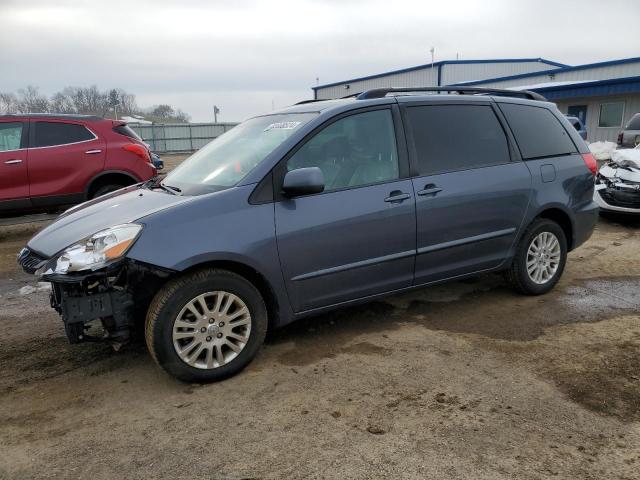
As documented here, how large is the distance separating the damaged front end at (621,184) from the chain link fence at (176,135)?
28.5 m

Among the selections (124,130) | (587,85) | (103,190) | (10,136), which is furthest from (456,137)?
(587,85)

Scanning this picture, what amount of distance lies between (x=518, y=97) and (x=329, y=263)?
2.75 meters

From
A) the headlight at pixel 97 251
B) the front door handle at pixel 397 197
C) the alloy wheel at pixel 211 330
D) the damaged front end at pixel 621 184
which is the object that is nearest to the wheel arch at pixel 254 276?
the alloy wheel at pixel 211 330

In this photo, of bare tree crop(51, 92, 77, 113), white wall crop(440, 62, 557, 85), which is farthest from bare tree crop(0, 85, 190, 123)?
white wall crop(440, 62, 557, 85)

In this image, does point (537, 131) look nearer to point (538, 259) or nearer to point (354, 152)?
point (538, 259)

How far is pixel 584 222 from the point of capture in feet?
16.1

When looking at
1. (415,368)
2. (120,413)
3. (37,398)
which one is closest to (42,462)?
(120,413)

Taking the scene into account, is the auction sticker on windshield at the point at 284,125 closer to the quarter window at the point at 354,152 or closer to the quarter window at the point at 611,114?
the quarter window at the point at 354,152

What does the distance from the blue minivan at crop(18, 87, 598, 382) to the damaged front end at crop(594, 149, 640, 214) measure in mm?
3668

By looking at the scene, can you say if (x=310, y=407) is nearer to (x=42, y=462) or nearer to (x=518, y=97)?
(x=42, y=462)

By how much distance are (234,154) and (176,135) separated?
3261 cm

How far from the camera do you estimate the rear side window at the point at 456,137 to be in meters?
3.98

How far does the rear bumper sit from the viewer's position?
4.85 metres

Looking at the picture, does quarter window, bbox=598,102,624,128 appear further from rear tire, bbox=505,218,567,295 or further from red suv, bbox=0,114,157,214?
red suv, bbox=0,114,157,214
